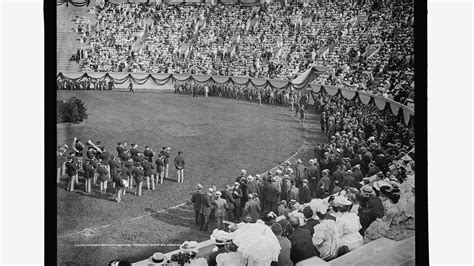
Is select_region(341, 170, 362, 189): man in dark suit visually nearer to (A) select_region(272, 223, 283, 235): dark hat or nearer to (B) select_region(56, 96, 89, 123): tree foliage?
(A) select_region(272, 223, 283, 235): dark hat

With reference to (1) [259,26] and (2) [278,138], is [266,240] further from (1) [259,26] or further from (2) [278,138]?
(1) [259,26]

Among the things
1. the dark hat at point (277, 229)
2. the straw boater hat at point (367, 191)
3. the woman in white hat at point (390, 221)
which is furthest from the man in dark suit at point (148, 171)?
the woman in white hat at point (390, 221)

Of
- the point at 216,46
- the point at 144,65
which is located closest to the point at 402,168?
Answer: the point at 216,46

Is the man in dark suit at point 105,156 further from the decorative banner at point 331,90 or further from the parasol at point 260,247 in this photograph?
the decorative banner at point 331,90

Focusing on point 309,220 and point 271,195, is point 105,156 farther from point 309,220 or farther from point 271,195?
point 309,220

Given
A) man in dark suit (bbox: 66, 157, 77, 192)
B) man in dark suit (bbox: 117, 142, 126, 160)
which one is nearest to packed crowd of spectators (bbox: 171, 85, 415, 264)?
man in dark suit (bbox: 117, 142, 126, 160)

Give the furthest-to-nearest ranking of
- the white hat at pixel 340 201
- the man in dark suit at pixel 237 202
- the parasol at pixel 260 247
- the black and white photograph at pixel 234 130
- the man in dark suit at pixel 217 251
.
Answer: the man in dark suit at pixel 237 202
the black and white photograph at pixel 234 130
the white hat at pixel 340 201
the man in dark suit at pixel 217 251
the parasol at pixel 260 247
